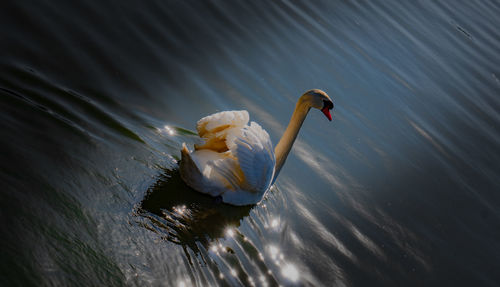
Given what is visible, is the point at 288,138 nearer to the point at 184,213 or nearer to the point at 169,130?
the point at 169,130

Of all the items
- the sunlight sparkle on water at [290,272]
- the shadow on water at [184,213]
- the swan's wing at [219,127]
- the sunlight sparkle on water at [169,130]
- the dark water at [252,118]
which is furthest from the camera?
the sunlight sparkle on water at [169,130]

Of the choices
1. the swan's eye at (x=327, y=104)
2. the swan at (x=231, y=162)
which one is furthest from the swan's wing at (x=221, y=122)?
the swan's eye at (x=327, y=104)

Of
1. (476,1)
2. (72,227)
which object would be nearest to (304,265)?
(72,227)

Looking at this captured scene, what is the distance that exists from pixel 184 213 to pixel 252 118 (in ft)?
8.54

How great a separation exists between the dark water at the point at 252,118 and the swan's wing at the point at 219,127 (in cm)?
39

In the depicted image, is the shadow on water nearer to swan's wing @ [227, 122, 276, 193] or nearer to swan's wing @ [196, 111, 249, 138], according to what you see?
swan's wing @ [227, 122, 276, 193]

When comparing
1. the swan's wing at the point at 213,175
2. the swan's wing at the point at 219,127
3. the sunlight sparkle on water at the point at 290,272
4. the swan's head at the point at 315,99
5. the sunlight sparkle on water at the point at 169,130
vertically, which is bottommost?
the sunlight sparkle on water at the point at 290,272

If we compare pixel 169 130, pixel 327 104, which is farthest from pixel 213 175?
pixel 327 104

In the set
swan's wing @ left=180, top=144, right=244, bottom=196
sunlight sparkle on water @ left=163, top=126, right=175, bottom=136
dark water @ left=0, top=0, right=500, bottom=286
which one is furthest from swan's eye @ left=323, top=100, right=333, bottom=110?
sunlight sparkle on water @ left=163, top=126, right=175, bottom=136

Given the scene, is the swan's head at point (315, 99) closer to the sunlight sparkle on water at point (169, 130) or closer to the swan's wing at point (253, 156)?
the swan's wing at point (253, 156)

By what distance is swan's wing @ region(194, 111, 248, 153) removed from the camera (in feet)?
18.8

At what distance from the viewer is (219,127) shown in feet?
19.1

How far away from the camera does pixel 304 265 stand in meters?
5.46

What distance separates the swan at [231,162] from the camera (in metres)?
5.43
